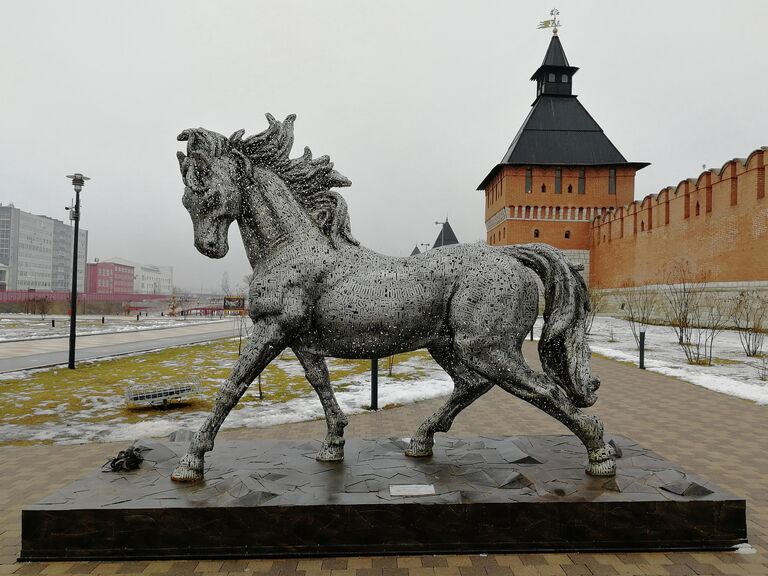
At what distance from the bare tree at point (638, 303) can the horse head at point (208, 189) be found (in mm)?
25021

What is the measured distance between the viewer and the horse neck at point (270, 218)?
133 inches

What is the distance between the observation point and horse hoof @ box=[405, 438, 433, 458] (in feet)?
12.3

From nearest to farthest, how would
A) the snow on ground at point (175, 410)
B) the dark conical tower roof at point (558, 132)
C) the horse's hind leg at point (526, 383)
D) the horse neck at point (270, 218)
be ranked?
the horse's hind leg at point (526, 383)
the horse neck at point (270, 218)
the snow on ground at point (175, 410)
the dark conical tower roof at point (558, 132)

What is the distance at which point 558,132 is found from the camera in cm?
3784

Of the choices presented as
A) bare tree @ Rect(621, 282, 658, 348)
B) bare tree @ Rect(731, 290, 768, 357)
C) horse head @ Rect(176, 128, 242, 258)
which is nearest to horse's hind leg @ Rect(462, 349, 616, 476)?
horse head @ Rect(176, 128, 242, 258)

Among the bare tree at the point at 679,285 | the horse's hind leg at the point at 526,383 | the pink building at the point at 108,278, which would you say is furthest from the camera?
the pink building at the point at 108,278

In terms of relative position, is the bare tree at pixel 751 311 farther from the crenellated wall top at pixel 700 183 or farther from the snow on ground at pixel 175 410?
the snow on ground at pixel 175 410

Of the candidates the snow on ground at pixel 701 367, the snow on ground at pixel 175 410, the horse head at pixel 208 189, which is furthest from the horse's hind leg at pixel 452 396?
the snow on ground at pixel 701 367

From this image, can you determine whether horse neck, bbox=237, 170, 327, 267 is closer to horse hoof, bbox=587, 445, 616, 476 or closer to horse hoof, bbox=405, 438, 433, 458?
horse hoof, bbox=405, 438, 433, 458

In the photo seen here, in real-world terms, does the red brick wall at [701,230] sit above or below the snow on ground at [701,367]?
above

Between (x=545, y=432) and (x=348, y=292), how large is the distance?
4.35 metres

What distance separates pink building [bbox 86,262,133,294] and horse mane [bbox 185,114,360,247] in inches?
3609

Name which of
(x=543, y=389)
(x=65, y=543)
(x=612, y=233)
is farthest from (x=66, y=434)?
(x=612, y=233)

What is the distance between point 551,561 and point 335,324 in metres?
1.88
